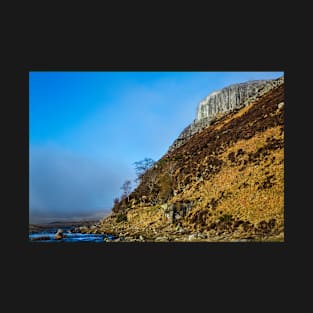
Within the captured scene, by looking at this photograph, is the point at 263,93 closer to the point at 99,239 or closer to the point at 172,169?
the point at 172,169

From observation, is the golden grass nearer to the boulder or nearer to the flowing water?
the flowing water

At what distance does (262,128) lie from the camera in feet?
58.1

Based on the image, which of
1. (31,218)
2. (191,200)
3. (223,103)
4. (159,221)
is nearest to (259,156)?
(191,200)

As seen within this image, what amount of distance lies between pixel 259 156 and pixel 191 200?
110 inches

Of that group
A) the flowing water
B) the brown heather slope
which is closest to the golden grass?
the brown heather slope

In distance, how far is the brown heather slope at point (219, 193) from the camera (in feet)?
45.6

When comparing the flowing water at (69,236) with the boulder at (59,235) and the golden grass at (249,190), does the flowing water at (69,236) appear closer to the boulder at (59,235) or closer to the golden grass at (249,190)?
the boulder at (59,235)

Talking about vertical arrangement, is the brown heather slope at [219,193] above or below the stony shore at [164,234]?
above

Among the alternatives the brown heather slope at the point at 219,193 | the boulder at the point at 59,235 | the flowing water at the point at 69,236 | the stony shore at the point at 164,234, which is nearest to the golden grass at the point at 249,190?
the brown heather slope at the point at 219,193

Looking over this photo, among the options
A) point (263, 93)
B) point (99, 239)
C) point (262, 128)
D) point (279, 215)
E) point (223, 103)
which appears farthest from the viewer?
point (223, 103)

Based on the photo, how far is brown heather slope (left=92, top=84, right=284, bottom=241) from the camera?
1390cm

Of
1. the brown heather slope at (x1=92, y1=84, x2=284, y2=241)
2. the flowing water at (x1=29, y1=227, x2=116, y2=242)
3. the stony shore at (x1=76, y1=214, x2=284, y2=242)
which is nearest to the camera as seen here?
the stony shore at (x1=76, y1=214, x2=284, y2=242)

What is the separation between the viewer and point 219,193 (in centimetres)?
1583

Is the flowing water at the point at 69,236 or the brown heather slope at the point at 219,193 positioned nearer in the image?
the flowing water at the point at 69,236
